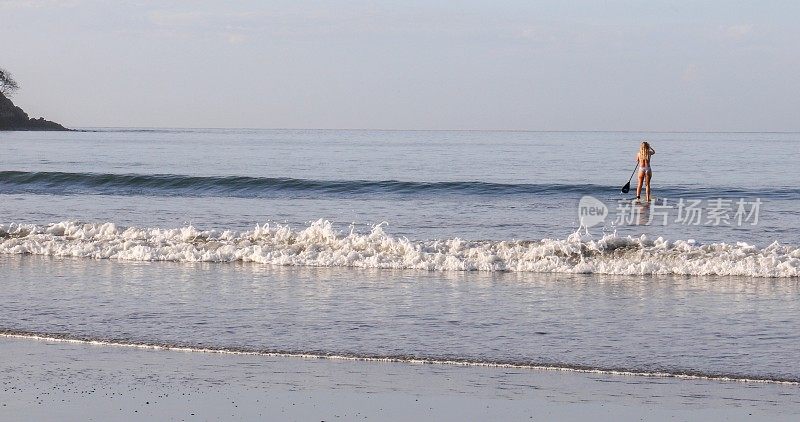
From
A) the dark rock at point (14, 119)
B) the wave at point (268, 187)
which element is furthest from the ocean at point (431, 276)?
the dark rock at point (14, 119)

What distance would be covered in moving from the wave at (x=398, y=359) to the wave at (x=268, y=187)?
1947cm

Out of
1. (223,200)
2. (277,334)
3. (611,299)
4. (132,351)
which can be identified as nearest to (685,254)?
(611,299)

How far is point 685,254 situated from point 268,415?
31.8ft

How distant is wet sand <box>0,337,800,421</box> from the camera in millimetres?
6969

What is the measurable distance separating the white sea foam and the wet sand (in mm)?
6454

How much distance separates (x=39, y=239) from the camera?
17.4 metres

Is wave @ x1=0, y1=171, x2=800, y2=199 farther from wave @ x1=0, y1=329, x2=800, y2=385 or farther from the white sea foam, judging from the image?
wave @ x1=0, y1=329, x2=800, y2=385

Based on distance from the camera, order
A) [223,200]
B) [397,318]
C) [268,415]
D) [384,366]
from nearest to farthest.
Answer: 1. [268,415]
2. [384,366]
3. [397,318]
4. [223,200]

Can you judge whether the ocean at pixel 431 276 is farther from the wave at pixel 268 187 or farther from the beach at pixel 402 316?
the wave at pixel 268 187

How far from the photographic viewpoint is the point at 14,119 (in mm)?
112625

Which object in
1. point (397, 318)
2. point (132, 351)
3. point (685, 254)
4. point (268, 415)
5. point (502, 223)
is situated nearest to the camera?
point (268, 415)

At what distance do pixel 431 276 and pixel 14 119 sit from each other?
109 meters

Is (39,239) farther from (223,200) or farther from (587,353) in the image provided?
(587,353)

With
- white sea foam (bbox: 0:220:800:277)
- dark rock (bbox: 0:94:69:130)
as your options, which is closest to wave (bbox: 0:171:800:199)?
white sea foam (bbox: 0:220:800:277)
